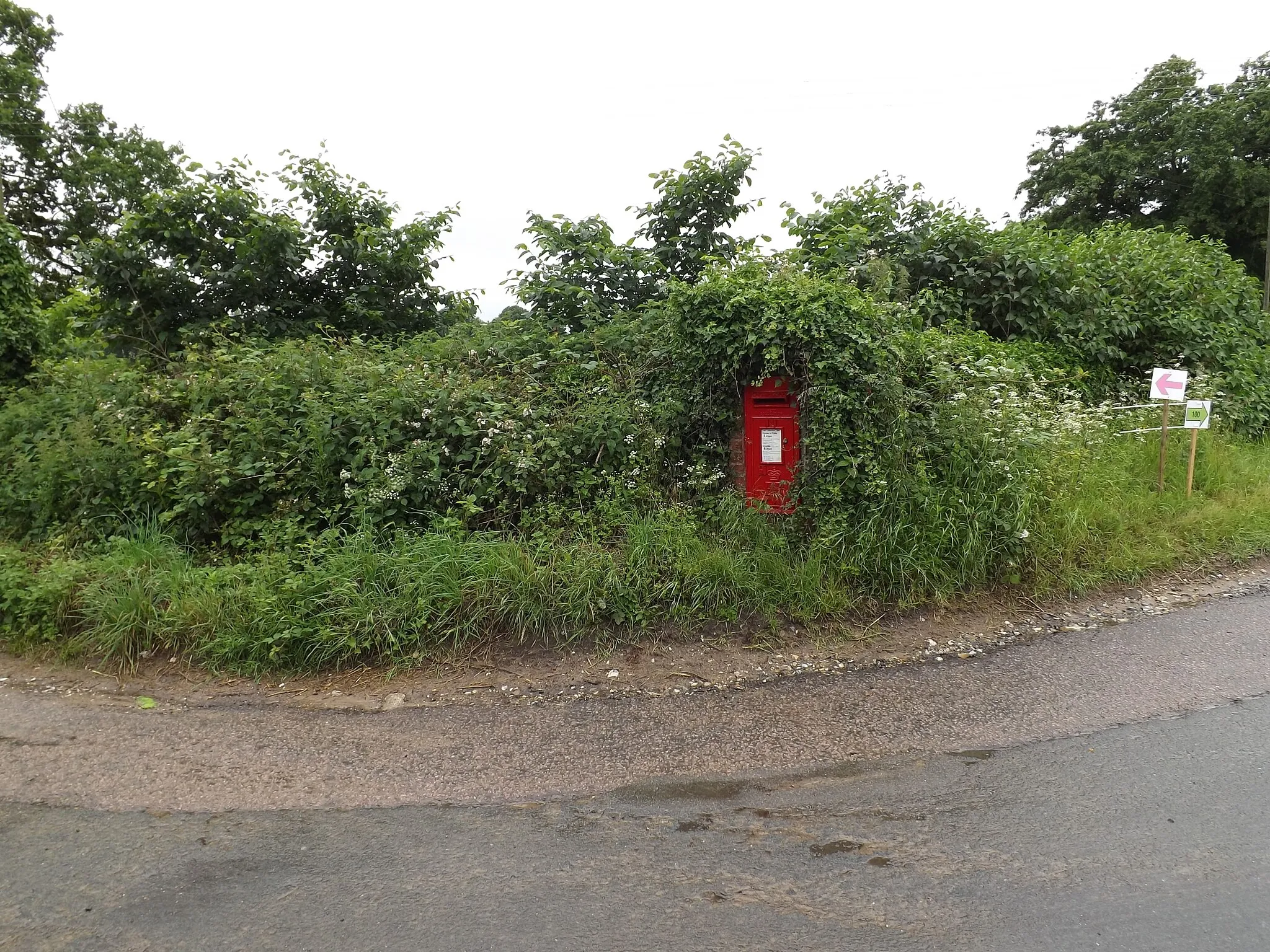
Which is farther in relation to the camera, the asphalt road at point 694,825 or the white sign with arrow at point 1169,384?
the white sign with arrow at point 1169,384

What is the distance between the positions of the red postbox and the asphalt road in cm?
167

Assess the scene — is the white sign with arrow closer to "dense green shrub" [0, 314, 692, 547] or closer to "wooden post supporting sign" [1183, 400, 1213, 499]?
"wooden post supporting sign" [1183, 400, 1213, 499]

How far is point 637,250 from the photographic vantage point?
26.9ft

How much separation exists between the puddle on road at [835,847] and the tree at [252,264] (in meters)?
7.39

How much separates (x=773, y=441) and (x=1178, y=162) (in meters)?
25.8

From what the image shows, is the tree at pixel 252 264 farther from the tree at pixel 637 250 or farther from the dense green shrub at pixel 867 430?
the dense green shrub at pixel 867 430

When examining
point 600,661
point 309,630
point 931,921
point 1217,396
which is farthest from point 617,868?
point 1217,396

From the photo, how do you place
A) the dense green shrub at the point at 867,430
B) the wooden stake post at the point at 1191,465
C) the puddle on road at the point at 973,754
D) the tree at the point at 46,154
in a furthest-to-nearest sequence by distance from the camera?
the tree at the point at 46,154, the wooden stake post at the point at 1191,465, the dense green shrub at the point at 867,430, the puddle on road at the point at 973,754

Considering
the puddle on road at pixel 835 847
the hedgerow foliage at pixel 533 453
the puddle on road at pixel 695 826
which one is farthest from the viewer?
the hedgerow foliage at pixel 533 453

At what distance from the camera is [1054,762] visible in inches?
124

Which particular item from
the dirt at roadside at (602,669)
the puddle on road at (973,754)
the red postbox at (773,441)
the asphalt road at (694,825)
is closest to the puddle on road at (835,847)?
the asphalt road at (694,825)

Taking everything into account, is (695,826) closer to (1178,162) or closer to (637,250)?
(637,250)

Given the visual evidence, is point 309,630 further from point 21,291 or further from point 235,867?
point 21,291

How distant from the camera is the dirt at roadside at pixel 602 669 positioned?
4.04m
